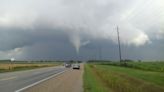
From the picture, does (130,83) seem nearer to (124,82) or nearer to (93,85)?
(124,82)

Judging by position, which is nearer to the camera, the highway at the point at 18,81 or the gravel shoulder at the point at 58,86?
the highway at the point at 18,81

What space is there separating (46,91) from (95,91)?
3577mm

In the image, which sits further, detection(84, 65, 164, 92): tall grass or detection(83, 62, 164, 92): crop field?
detection(84, 65, 164, 92): tall grass

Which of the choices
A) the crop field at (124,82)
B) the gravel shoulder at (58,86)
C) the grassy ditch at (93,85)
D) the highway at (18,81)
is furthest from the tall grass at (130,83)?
the highway at (18,81)

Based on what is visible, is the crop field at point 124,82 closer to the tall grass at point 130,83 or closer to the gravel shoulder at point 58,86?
the tall grass at point 130,83

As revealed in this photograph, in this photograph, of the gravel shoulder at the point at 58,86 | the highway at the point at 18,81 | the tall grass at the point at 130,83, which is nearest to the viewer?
the highway at the point at 18,81

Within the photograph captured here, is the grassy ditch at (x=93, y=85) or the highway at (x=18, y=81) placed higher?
the highway at (x=18, y=81)

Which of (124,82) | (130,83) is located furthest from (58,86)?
(130,83)

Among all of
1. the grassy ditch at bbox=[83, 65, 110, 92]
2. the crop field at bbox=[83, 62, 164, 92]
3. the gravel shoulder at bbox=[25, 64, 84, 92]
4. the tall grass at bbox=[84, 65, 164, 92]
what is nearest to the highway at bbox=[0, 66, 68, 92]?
the gravel shoulder at bbox=[25, 64, 84, 92]

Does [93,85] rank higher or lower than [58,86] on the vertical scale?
lower

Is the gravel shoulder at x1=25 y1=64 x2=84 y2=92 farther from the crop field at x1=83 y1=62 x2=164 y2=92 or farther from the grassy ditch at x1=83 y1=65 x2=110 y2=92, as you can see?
the crop field at x1=83 y1=62 x2=164 y2=92

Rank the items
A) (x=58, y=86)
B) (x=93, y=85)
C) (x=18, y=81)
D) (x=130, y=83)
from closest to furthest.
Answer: (x=58, y=86) → (x=93, y=85) → (x=18, y=81) → (x=130, y=83)

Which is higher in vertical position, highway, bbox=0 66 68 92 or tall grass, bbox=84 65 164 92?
highway, bbox=0 66 68 92

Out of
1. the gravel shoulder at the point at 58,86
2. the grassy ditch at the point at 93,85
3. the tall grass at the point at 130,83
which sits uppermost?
the gravel shoulder at the point at 58,86
